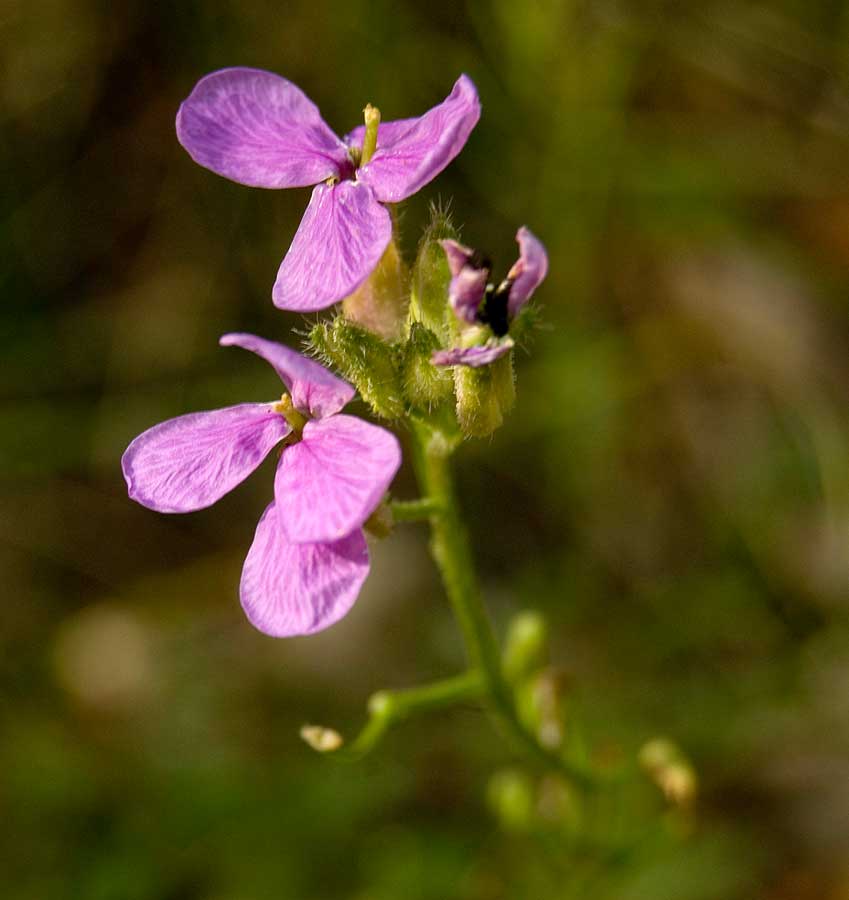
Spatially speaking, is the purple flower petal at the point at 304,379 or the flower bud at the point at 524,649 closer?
the purple flower petal at the point at 304,379

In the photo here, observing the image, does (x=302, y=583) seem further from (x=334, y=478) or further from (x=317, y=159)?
(x=317, y=159)

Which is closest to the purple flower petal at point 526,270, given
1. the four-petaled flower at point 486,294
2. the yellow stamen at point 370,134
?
the four-petaled flower at point 486,294

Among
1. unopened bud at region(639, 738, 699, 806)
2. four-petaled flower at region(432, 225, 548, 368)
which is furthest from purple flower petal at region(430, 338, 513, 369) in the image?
unopened bud at region(639, 738, 699, 806)

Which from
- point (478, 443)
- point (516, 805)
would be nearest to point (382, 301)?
point (516, 805)

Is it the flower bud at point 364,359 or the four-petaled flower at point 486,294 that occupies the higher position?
the four-petaled flower at point 486,294

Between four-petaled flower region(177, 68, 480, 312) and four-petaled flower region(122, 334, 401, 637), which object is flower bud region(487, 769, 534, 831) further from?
Answer: four-petaled flower region(177, 68, 480, 312)

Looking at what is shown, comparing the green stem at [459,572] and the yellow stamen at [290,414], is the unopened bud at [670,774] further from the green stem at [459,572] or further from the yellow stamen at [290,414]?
the yellow stamen at [290,414]

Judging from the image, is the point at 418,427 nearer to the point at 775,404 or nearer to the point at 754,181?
the point at 775,404
